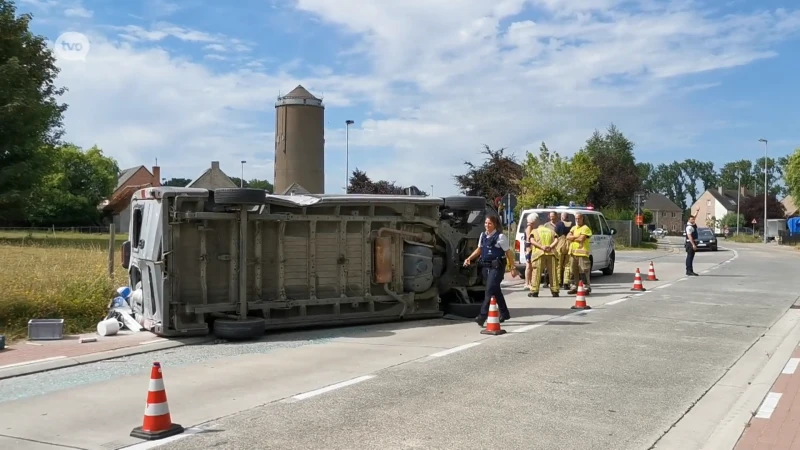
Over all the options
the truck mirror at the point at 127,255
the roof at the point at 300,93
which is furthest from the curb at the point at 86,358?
the roof at the point at 300,93

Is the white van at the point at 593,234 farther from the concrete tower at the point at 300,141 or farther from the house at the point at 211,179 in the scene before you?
the concrete tower at the point at 300,141

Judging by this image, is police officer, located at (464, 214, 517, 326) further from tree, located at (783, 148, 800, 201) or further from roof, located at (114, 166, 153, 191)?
roof, located at (114, 166, 153, 191)

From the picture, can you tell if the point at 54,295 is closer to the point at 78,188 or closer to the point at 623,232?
the point at 623,232

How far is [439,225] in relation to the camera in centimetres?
1215

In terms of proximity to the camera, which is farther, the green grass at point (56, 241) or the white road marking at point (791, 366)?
the green grass at point (56, 241)

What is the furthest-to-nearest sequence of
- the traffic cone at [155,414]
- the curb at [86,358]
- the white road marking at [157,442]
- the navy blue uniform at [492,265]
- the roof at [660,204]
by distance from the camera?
the roof at [660,204] → the navy blue uniform at [492,265] → the curb at [86,358] → the traffic cone at [155,414] → the white road marking at [157,442]

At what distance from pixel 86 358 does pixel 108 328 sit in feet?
5.29

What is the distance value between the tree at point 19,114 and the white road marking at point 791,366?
98.1 ft

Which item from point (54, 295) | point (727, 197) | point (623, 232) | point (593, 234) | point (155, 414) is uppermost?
point (727, 197)

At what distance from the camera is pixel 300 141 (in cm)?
3797

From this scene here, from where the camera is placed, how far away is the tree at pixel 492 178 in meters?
42.2

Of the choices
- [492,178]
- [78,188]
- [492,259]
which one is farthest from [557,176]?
[78,188]

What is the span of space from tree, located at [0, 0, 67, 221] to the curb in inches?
967

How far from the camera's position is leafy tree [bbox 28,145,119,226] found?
66375mm
